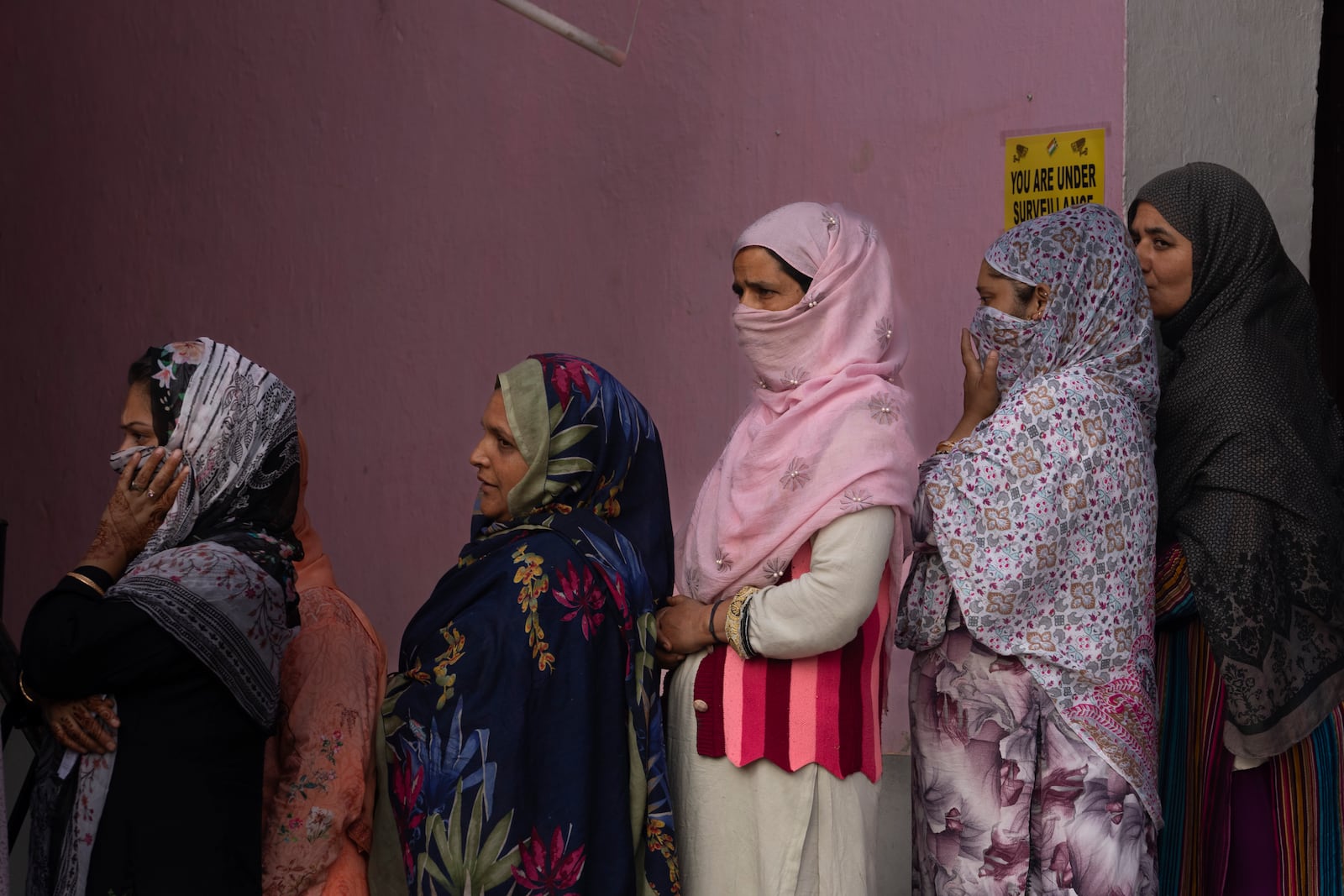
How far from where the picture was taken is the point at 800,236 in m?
2.78

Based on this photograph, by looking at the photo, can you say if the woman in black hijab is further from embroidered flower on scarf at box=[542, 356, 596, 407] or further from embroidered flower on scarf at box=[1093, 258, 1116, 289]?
embroidered flower on scarf at box=[542, 356, 596, 407]

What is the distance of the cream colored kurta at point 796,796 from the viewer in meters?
2.59

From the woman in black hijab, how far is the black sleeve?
6.08ft

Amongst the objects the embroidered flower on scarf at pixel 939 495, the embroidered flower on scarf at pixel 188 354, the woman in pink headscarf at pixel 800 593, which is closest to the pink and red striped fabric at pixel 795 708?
the woman in pink headscarf at pixel 800 593

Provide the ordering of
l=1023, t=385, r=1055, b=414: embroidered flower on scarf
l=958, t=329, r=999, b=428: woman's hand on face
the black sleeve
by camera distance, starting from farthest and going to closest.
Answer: l=958, t=329, r=999, b=428: woman's hand on face < l=1023, t=385, r=1055, b=414: embroidered flower on scarf < the black sleeve

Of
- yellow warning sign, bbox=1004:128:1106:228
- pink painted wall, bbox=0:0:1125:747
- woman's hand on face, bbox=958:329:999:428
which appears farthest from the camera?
pink painted wall, bbox=0:0:1125:747

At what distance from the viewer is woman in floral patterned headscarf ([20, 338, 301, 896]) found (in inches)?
90.0

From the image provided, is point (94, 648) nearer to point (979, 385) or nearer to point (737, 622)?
point (737, 622)

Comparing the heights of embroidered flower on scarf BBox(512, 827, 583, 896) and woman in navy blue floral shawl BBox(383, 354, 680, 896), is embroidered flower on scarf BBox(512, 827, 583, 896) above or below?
below

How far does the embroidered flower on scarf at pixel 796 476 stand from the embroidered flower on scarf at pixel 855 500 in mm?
82

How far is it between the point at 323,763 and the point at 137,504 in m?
0.53

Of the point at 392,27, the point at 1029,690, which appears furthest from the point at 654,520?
the point at 392,27

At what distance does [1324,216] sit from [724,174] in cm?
156

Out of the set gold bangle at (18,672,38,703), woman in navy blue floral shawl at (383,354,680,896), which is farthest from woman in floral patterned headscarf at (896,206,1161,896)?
gold bangle at (18,672,38,703)
